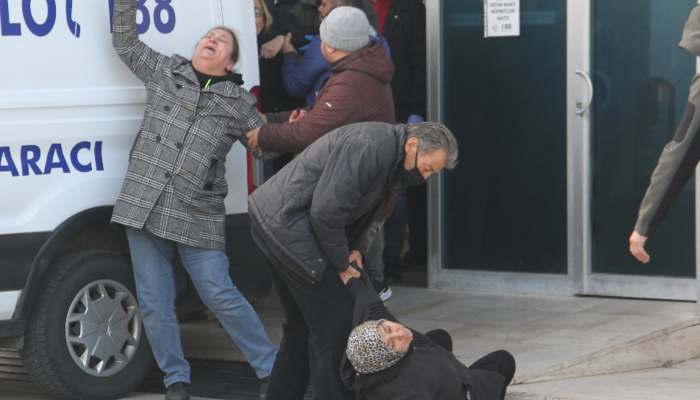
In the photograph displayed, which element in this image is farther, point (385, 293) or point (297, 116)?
point (385, 293)

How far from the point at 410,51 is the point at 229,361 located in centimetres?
266

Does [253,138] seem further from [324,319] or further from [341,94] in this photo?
[324,319]

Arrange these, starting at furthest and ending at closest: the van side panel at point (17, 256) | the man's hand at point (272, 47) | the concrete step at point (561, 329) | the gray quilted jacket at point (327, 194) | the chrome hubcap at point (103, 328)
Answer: the man's hand at point (272, 47), the concrete step at point (561, 329), the chrome hubcap at point (103, 328), the van side panel at point (17, 256), the gray quilted jacket at point (327, 194)

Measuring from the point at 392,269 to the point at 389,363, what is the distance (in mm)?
3478

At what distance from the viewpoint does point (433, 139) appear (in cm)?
351

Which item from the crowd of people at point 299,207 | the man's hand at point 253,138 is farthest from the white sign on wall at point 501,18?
the man's hand at point 253,138

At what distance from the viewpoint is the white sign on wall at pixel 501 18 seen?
6.33 metres

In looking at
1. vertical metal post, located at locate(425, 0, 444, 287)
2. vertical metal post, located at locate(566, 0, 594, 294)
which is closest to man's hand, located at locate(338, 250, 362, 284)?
vertical metal post, located at locate(566, 0, 594, 294)

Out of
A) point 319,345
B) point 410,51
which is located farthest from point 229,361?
point 410,51

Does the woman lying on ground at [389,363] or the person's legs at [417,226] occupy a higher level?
the woman lying on ground at [389,363]

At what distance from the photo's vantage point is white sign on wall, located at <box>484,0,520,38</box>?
20.8 feet

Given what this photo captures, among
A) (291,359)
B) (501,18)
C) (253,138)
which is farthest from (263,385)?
(501,18)

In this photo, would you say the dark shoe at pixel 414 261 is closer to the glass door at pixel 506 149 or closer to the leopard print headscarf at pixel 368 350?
the glass door at pixel 506 149

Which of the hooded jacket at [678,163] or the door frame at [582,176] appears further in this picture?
the door frame at [582,176]
